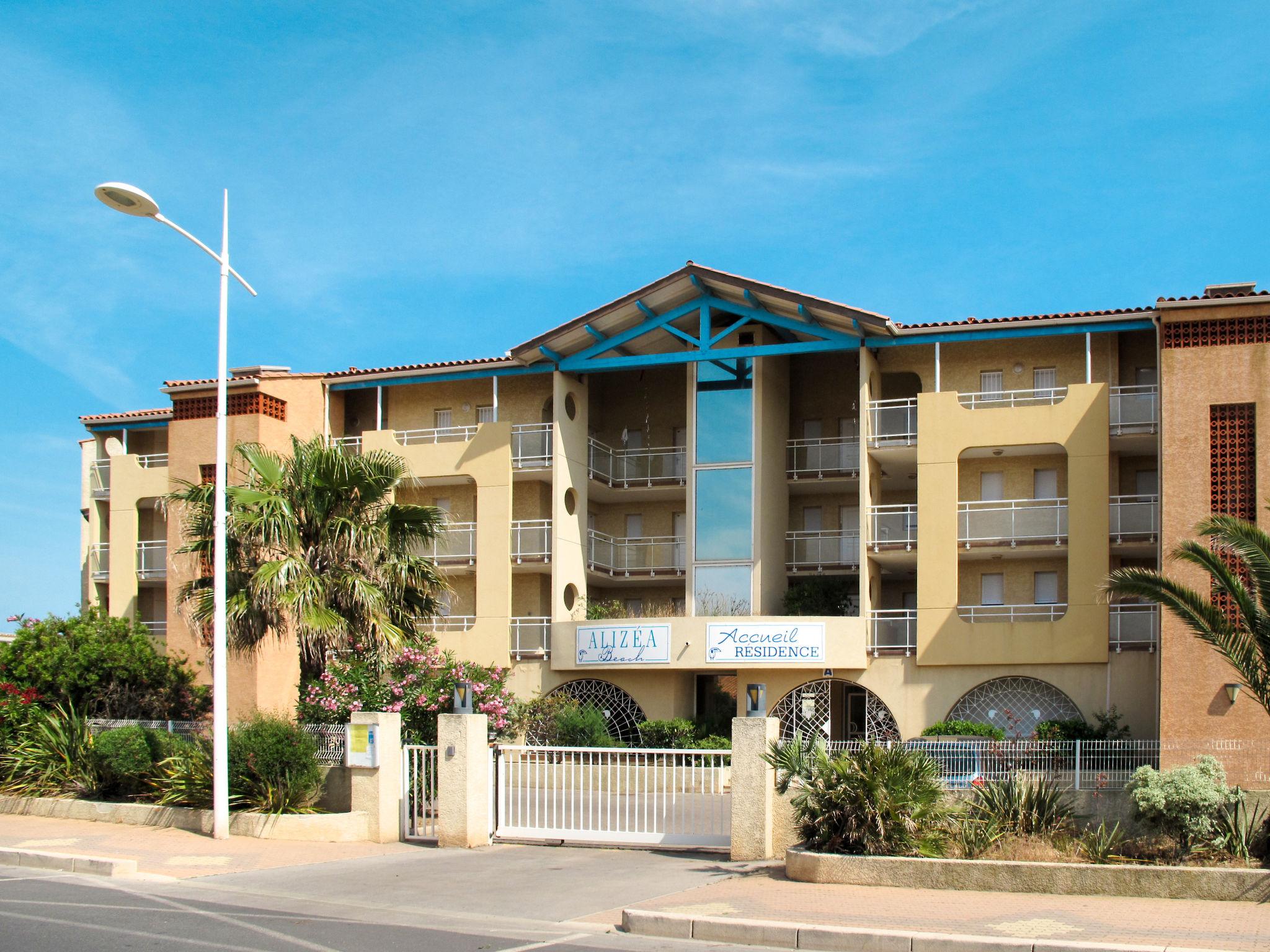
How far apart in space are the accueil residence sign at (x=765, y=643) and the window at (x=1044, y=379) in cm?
795

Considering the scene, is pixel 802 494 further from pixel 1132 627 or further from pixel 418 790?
pixel 418 790

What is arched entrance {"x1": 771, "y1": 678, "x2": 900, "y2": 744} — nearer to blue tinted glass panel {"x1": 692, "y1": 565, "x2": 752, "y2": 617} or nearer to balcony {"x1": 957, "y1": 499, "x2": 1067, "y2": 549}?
blue tinted glass panel {"x1": 692, "y1": 565, "x2": 752, "y2": 617}

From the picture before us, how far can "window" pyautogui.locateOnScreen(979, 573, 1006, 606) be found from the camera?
109ft

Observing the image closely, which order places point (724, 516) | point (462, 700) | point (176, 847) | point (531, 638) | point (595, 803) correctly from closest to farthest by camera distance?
1. point (176, 847)
2. point (462, 700)
3. point (595, 803)
4. point (724, 516)
5. point (531, 638)

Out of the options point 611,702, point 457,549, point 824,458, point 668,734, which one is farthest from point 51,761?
point 824,458

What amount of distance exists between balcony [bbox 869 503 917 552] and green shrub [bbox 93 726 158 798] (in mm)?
17509

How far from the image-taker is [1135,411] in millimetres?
30953

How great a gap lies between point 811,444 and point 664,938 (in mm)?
24066

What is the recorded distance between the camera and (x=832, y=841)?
1546cm

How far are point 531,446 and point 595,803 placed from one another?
57.1 feet

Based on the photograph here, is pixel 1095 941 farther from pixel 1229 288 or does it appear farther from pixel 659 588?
pixel 659 588

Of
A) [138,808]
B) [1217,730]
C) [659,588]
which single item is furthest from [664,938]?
[659,588]

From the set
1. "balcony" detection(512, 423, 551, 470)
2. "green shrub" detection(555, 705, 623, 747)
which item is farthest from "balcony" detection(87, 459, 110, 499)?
"green shrub" detection(555, 705, 623, 747)

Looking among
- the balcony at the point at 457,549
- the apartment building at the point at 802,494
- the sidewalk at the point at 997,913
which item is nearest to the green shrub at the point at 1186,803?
the sidewalk at the point at 997,913
